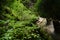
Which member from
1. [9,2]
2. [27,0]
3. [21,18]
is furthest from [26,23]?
[27,0]

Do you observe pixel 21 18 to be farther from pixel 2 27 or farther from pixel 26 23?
pixel 2 27

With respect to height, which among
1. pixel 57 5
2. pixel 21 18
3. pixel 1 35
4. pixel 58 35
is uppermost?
pixel 57 5

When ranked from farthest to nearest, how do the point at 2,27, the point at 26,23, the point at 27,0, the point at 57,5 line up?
the point at 27,0 < the point at 57,5 < the point at 26,23 < the point at 2,27

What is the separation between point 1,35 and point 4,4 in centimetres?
280

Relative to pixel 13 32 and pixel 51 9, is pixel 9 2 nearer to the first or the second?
pixel 51 9

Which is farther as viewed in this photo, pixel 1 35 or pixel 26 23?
pixel 26 23

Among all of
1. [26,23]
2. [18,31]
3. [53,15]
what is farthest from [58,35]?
[18,31]

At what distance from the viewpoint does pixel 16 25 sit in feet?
17.7

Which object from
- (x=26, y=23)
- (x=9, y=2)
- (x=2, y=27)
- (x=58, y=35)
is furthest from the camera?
(x=9, y=2)

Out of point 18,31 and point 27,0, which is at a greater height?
point 27,0

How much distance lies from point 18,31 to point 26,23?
95cm

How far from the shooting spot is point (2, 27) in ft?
16.2

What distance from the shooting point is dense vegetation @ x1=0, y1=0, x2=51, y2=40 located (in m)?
4.82

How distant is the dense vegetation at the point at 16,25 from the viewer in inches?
190
